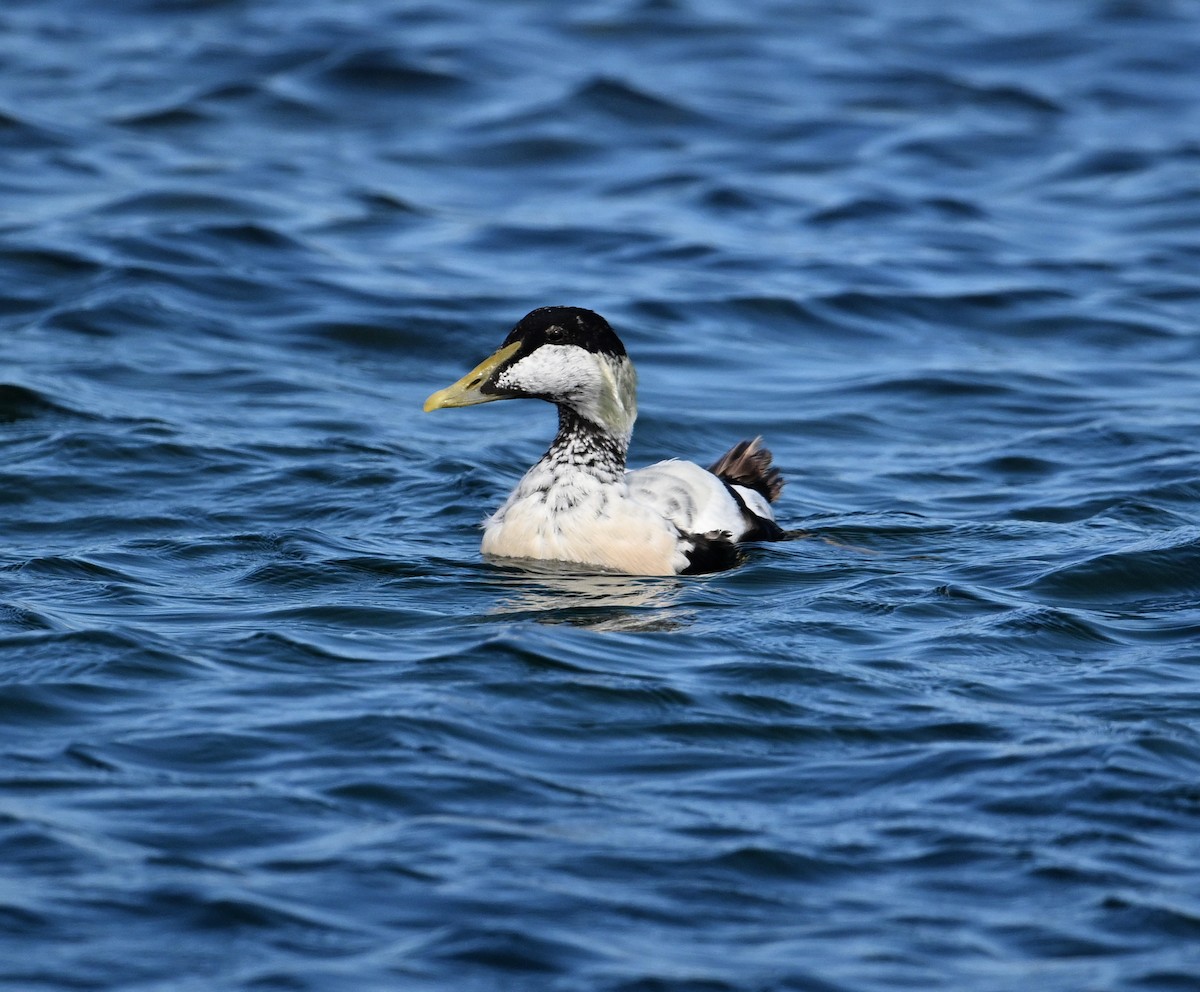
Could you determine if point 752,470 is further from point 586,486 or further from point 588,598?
point 588,598

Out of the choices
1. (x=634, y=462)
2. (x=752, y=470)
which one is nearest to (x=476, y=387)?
(x=752, y=470)

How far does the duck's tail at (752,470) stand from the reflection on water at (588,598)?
1389 mm

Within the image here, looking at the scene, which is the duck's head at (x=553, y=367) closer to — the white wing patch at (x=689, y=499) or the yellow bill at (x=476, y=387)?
the yellow bill at (x=476, y=387)

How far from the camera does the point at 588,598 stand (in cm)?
826

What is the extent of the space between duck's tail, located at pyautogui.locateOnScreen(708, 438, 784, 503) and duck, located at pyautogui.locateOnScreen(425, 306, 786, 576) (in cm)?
86

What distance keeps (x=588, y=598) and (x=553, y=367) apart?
3.55 feet

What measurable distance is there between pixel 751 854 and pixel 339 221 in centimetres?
1098

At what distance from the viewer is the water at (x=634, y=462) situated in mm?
5449

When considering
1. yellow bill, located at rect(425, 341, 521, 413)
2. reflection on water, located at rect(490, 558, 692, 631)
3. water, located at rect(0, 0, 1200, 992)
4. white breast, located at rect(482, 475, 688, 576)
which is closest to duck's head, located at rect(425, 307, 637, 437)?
yellow bill, located at rect(425, 341, 521, 413)

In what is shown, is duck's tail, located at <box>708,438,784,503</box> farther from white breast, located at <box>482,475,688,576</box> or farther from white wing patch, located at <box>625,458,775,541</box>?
white breast, located at <box>482,475,688,576</box>

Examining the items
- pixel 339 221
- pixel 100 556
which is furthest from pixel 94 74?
pixel 100 556

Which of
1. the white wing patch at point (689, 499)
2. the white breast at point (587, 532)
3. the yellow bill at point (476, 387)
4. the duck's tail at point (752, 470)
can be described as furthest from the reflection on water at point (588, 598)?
the duck's tail at point (752, 470)

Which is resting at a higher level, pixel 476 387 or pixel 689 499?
pixel 476 387

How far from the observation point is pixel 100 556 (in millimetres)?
8797
